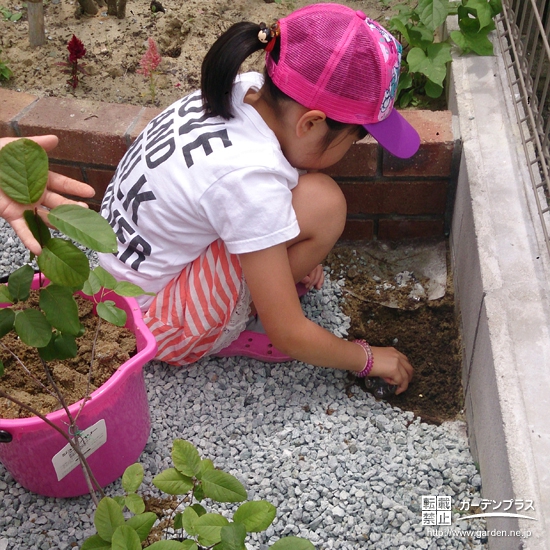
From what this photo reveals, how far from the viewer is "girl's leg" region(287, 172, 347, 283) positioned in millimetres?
1536

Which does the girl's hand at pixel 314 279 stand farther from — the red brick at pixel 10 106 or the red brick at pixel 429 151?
the red brick at pixel 10 106

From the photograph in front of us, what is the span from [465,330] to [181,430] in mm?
749

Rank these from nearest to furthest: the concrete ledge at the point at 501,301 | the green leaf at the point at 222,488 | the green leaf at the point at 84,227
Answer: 1. the green leaf at the point at 84,227
2. the green leaf at the point at 222,488
3. the concrete ledge at the point at 501,301

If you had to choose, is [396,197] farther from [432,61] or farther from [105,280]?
[105,280]

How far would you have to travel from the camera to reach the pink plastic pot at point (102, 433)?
4.02ft

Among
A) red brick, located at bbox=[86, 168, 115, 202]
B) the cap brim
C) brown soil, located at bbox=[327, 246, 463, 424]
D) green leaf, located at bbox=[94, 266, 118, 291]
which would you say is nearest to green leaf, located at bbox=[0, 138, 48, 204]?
green leaf, located at bbox=[94, 266, 118, 291]

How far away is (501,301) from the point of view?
1395mm

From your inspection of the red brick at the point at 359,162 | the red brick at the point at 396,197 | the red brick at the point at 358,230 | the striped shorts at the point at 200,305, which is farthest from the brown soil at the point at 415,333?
the striped shorts at the point at 200,305

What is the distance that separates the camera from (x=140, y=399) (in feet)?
4.67

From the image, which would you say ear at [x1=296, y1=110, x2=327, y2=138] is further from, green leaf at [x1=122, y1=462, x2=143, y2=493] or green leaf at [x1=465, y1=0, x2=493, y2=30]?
green leaf at [x1=465, y1=0, x2=493, y2=30]

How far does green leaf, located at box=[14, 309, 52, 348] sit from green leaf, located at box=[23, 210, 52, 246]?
0.49 feet

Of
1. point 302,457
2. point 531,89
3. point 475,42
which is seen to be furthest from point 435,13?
point 302,457

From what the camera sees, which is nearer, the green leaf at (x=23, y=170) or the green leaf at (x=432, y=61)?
the green leaf at (x=23, y=170)

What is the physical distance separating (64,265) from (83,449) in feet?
2.11
